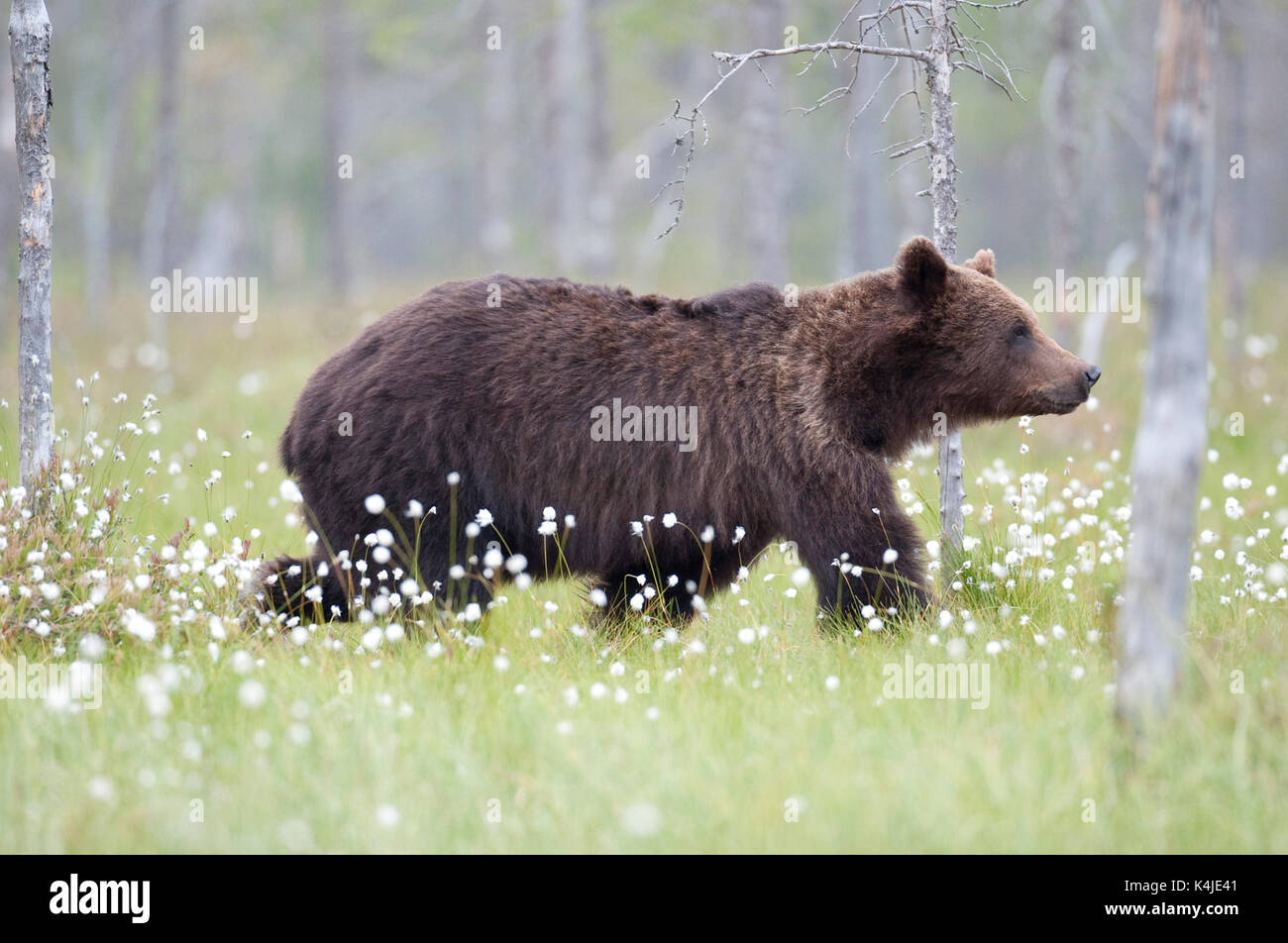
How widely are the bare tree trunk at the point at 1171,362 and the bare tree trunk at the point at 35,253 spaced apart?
15.9 feet

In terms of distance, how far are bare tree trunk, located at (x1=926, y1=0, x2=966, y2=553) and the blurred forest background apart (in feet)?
17.8

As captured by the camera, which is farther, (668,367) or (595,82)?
(595,82)

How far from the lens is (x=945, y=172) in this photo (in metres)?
6.13

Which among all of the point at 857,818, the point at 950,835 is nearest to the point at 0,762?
the point at 857,818

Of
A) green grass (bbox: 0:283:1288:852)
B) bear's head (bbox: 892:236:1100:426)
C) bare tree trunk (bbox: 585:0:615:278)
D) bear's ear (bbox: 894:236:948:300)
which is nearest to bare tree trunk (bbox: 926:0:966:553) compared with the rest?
bear's head (bbox: 892:236:1100:426)

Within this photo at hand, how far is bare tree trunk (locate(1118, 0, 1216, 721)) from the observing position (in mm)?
3500

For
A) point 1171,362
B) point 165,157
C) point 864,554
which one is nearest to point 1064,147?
point 864,554

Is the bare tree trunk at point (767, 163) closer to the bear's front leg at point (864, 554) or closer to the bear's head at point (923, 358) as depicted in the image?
the bear's head at point (923, 358)

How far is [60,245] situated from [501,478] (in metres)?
33.6

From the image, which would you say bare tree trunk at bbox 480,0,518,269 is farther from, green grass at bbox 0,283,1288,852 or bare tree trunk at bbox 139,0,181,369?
green grass at bbox 0,283,1288,852

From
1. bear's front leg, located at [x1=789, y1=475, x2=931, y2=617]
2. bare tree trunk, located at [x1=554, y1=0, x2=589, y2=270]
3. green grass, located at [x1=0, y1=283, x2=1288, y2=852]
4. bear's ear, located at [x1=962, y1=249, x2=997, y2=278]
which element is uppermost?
bare tree trunk, located at [x1=554, y1=0, x2=589, y2=270]

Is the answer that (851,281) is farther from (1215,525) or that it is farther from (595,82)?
(595,82)

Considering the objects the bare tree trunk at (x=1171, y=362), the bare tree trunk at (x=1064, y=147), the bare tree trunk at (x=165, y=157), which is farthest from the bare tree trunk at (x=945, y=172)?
the bare tree trunk at (x=165, y=157)

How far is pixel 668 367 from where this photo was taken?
18.8 ft
